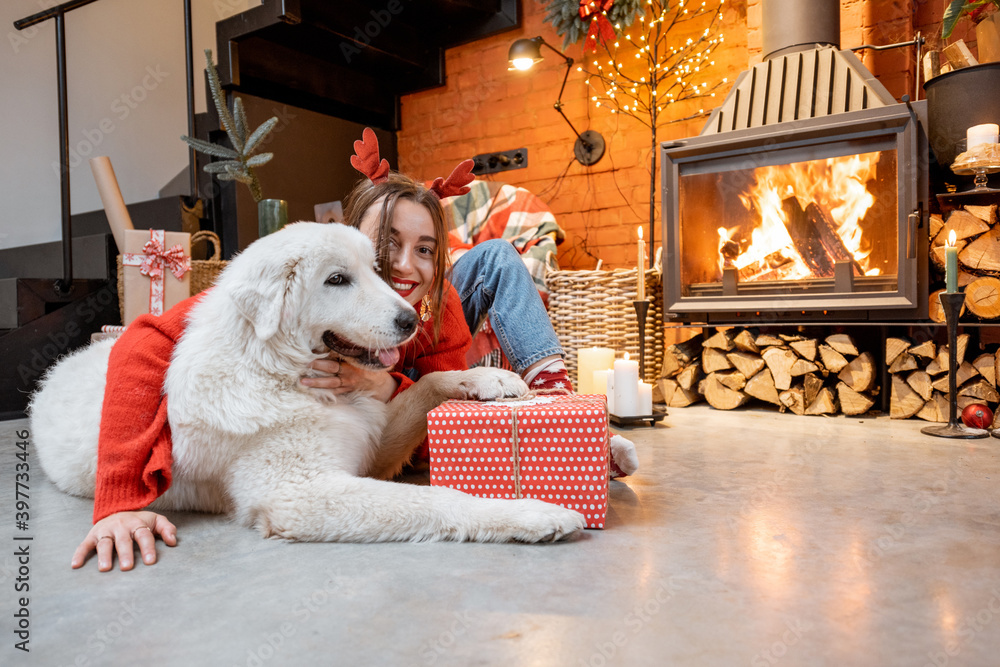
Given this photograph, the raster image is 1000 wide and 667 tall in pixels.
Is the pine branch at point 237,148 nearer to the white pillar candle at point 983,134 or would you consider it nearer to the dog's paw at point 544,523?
the dog's paw at point 544,523

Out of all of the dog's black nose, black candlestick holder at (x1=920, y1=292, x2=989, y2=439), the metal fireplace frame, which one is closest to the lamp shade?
the metal fireplace frame

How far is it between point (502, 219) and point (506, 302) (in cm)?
157

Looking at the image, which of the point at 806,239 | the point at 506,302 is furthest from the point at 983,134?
the point at 506,302

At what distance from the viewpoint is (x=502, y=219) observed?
339 centimetres

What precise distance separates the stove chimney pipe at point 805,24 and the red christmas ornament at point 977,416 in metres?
1.62

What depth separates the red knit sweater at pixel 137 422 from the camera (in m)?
1.18

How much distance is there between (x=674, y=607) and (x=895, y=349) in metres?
2.14

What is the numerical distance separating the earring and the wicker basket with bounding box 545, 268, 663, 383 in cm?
151

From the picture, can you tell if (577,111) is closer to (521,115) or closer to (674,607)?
(521,115)

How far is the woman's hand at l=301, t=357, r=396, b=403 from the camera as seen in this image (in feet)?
4.19

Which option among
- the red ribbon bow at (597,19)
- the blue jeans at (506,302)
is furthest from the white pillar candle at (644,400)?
the red ribbon bow at (597,19)

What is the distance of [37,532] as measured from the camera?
1.28 metres

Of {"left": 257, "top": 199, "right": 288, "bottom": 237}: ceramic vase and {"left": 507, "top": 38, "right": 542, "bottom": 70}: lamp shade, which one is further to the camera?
{"left": 507, "top": 38, "right": 542, "bottom": 70}: lamp shade

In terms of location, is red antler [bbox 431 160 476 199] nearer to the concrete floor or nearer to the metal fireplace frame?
the concrete floor
